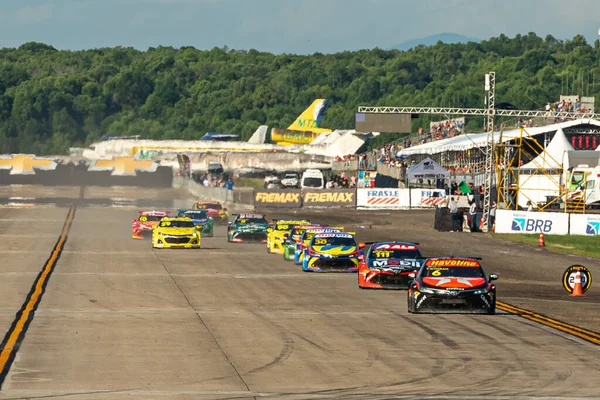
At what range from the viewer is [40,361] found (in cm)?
1858

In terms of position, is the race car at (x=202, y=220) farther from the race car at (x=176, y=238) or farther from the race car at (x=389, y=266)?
the race car at (x=389, y=266)

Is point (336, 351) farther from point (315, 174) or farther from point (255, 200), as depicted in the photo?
point (315, 174)

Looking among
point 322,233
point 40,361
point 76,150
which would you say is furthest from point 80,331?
point 76,150

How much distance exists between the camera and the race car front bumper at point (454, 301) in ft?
85.0

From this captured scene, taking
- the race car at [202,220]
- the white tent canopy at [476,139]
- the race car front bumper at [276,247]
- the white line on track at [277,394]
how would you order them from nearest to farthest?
the white line on track at [277,394], the race car front bumper at [276,247], the race car at [202,220], the white tent canopy at [476,139]

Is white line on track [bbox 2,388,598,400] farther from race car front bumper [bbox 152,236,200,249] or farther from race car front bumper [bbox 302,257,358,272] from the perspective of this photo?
race car front bumper [bbox 152,236,200,249]

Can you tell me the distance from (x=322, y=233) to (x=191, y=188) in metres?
67.4

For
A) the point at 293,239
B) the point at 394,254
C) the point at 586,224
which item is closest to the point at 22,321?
the point at 394,254

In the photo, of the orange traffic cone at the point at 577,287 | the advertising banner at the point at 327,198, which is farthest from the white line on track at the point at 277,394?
the advertising banner at the point at 327,198

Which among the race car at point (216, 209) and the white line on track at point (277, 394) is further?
the race car at point (216, 209)

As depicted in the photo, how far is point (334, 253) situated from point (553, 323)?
13.7m

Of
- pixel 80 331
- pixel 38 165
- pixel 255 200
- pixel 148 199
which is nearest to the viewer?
pixel 80 331

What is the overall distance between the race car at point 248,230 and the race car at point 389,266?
68.0 feet

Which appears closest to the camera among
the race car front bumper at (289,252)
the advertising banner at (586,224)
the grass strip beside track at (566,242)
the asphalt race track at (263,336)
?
the asphalt race track at (263,336)
